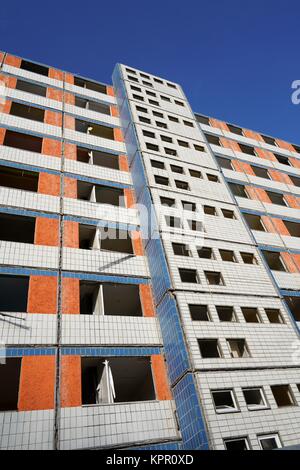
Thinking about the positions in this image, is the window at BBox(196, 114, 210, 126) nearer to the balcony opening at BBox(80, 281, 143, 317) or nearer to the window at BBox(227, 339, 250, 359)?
the balcony opening at BBox(80, 281, 143, 317)

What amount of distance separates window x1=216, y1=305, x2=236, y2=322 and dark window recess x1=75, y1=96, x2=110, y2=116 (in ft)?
55.8

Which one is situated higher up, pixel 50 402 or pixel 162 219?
pixel 162 219

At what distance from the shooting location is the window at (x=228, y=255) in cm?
1633

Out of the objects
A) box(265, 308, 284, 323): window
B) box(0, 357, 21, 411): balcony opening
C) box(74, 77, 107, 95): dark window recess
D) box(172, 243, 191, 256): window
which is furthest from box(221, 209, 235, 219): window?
box(74, 77, 107, 95): dark window recess

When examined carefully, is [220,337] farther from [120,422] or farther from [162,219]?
[162,219]

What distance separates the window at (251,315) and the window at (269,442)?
15.2 ft

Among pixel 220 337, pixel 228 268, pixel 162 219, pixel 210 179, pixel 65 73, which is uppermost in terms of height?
pixel 65 73

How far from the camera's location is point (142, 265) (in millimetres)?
15359

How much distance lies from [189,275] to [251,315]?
319 cm

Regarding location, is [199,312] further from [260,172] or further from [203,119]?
[203,119]

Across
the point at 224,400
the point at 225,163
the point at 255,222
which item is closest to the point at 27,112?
the point at 225,163

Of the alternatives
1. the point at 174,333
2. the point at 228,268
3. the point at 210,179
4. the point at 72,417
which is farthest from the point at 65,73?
the point at 72,417

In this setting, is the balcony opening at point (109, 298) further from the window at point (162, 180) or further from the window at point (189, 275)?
the window at point (162, 180)

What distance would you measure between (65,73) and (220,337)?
22858mm
